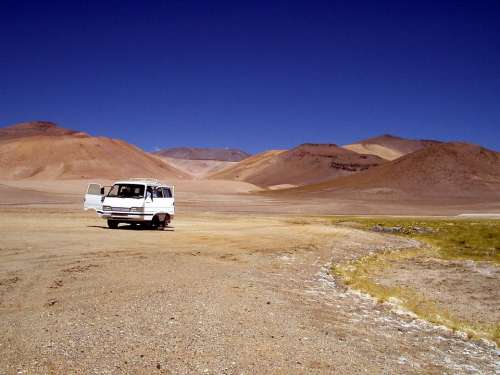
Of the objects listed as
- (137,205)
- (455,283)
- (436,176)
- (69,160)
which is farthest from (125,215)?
(69,160)

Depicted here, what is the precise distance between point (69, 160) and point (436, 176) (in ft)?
308

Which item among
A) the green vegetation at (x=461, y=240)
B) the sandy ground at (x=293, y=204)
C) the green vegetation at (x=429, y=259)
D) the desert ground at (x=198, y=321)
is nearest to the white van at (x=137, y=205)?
the desert ground at (x=198, y=321)

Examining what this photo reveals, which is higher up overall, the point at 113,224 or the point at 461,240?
the point at 113,224

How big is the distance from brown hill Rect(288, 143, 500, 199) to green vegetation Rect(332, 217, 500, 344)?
5025 centimetres

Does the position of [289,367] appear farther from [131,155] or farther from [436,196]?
[131,155]

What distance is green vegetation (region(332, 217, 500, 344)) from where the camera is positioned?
10.0 metres

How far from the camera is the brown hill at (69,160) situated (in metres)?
132

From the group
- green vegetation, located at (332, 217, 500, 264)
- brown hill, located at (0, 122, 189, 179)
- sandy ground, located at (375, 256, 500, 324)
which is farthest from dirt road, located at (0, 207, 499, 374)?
brown hill, located at (0, 122, 189, 179)

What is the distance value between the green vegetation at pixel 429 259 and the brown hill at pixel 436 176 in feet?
165

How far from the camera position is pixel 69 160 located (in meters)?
140

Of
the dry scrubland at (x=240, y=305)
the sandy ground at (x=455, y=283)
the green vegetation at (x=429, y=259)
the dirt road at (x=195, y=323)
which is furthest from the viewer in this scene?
the sandy ground at (x=455, y=283)

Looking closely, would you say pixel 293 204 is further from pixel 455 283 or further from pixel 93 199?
pixel 455 283

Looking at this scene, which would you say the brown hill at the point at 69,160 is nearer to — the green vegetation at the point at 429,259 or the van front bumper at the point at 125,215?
the green vegetation at the point at 429,259

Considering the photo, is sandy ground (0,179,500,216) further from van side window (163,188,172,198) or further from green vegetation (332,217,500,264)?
van side window (163,188,172,198)
